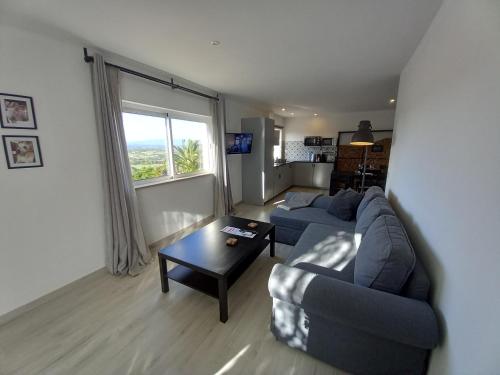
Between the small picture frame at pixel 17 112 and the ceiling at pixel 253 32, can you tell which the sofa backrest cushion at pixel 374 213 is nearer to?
the ceiling at pixel 253 32

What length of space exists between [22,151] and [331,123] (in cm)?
638

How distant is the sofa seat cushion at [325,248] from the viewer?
173cm

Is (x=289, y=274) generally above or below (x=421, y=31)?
below

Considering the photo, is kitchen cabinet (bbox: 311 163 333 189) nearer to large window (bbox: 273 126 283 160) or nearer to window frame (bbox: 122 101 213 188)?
large window (bbox: 273 126 283 160)

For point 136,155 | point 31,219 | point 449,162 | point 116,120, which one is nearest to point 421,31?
point 449,162

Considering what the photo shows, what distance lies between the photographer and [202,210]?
12.1ft

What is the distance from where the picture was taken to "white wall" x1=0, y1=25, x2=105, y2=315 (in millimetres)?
1605

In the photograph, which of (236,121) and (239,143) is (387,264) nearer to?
(239,143)

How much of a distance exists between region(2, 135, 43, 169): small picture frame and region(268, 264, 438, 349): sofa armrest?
7.15 ft

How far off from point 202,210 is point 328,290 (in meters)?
2.85

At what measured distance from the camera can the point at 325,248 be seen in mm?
1915

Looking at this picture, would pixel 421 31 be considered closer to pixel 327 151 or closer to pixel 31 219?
pixel 31 219

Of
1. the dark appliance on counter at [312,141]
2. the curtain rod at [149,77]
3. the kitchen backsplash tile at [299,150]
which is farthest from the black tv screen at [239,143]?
the kitchen backsplash tile at [299,150]

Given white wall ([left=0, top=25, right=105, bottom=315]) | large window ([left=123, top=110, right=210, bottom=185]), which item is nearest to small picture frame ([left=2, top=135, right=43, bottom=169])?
white wall ([left=0, top=25, right=105, bottom=315])
